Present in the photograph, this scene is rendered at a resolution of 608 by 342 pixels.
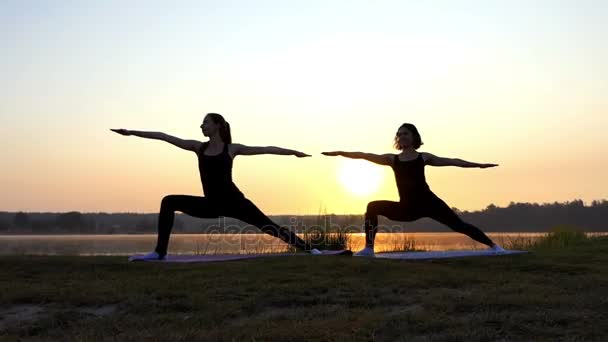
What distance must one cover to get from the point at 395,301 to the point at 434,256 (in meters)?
3.71

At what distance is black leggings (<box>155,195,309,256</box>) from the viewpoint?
7914mm

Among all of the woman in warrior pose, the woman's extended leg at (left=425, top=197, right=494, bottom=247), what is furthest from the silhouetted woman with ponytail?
the woman's extended leg at (left=425, top=197, right=494, bottom=247)

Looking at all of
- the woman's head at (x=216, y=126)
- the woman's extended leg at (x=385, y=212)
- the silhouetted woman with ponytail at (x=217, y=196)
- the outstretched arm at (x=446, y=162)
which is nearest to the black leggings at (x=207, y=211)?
the silhouetted woman with ponytail at (x=217, y=196)

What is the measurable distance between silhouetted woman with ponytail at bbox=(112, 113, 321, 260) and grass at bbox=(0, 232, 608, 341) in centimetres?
86

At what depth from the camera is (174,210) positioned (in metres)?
7.98

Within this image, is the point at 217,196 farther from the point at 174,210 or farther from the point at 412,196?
the point at 412,196

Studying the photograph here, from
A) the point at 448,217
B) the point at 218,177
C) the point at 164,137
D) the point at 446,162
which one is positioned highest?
the point at 164,137

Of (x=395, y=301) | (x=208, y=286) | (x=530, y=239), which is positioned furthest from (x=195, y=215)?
(x=530, y=239)

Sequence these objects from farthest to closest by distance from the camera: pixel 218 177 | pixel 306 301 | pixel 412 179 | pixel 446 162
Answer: pixel 446 162, pixel 412 179, pixel 218 177, pixel 306 301

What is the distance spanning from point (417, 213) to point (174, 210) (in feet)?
10.1

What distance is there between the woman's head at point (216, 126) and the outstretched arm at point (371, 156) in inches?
51.7

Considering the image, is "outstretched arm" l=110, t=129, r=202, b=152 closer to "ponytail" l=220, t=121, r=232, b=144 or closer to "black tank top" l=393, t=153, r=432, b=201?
"ponytail" l=220, t=121, r=232, b=144

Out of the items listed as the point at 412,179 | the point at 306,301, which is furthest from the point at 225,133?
the point at 306,301

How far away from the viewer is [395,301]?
4.81m
